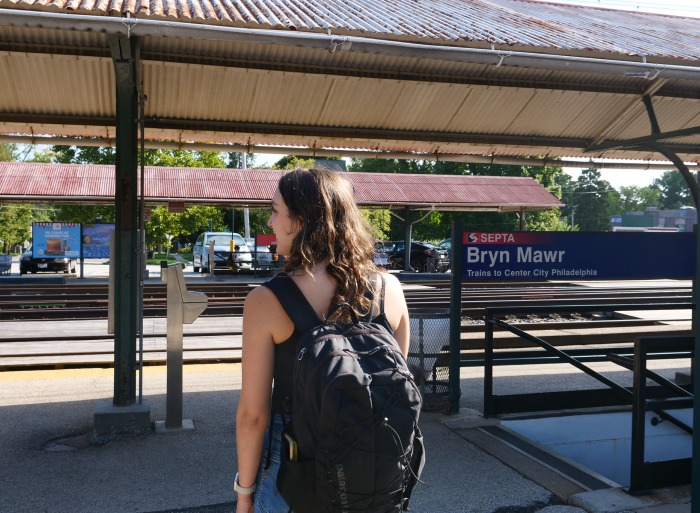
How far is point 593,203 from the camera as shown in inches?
4747

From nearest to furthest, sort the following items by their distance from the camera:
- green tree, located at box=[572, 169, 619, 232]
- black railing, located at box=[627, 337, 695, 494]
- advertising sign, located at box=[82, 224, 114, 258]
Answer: black railing, located at box=[627, 337, 695, 494] → advertising sign, located at box=[82, 224, 114, 258] → green tree, located at box=[572, 169, 619, 232]

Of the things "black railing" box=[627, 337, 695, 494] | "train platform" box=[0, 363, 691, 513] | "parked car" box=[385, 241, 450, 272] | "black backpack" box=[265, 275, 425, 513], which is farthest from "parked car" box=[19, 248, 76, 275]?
"black backpack" box=[265, 275, 425, 513]

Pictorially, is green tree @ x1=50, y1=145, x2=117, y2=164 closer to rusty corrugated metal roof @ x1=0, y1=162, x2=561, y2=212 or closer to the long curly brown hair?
rusty corrugated metal roof @ x1=0, y1=162, x2=561, y2=212

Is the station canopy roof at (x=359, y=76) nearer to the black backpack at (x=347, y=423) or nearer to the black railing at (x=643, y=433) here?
the black railing at (x=643, y=433)

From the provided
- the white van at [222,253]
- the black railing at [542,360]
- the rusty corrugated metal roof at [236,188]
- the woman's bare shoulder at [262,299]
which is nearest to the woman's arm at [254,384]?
the woman's bare shoulder at [262,299]

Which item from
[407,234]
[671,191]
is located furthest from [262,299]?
[671,191]

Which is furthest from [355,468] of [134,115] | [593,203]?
[593,203]

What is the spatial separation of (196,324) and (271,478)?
38.9 feet

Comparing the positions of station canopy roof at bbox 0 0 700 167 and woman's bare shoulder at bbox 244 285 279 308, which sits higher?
station canopy roof at bbox 0 0 700 167

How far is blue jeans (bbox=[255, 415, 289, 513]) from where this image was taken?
87.0 inches

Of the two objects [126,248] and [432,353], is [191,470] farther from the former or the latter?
[432,353]

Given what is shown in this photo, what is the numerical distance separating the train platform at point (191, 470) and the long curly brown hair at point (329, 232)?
2733 mm

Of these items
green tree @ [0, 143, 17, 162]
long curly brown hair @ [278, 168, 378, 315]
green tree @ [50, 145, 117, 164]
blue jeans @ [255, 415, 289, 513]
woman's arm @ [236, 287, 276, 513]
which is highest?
green tree @ [0, 143, 17, 162]

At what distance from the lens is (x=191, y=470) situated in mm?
5113
